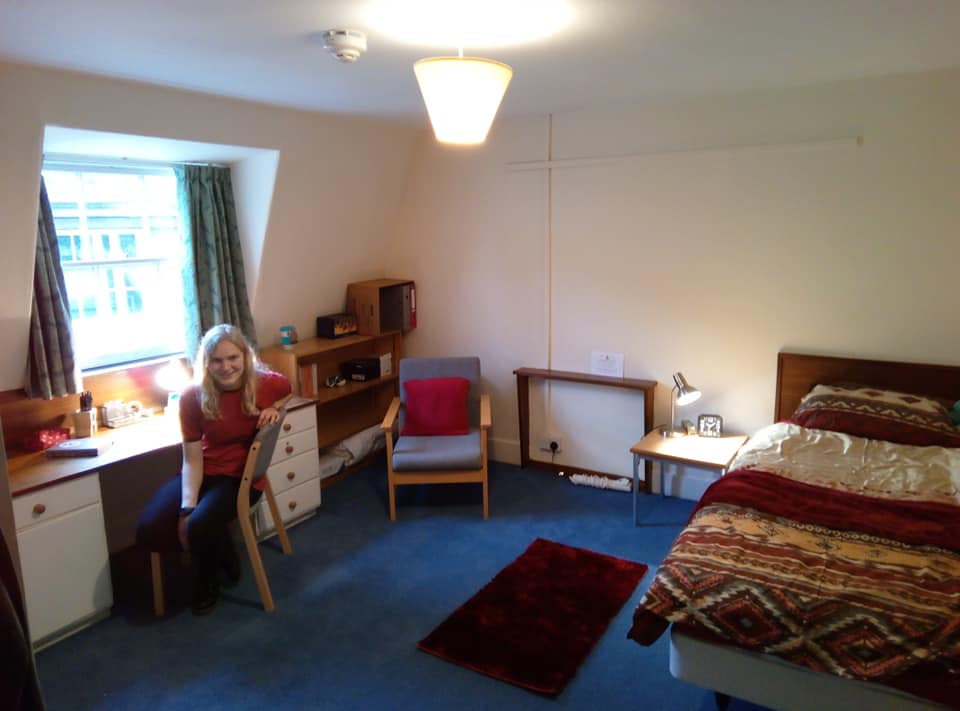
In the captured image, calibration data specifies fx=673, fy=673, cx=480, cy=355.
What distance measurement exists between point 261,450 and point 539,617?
138 cm

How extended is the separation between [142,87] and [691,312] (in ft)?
9.81

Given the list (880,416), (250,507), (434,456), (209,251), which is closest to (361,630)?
(250,507)

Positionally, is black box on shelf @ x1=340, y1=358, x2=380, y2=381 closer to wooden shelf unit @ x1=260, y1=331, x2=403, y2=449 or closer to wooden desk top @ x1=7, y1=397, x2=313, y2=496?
wooden shelf unit @ x1=260, y1=331, x2=403, y2=449

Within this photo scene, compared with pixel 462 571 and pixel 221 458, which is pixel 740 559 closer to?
pixel 462 571

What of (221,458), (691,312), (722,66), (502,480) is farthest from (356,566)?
(722,66)

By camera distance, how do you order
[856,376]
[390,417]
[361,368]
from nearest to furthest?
[856,376]
[390,417]
[361,368]

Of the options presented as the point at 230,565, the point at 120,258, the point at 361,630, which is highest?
the point at 120,258

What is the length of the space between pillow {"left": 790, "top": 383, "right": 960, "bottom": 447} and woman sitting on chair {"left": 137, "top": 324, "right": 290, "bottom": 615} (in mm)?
2551

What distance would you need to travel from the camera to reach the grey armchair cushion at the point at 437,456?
372 centimetres

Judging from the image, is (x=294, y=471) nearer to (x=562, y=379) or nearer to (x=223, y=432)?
(x=223, y=432)

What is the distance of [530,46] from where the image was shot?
2.40 m

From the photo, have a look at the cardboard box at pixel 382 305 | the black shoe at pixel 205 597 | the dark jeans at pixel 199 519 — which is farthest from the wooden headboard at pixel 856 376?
the black shoe at pixel 205 597

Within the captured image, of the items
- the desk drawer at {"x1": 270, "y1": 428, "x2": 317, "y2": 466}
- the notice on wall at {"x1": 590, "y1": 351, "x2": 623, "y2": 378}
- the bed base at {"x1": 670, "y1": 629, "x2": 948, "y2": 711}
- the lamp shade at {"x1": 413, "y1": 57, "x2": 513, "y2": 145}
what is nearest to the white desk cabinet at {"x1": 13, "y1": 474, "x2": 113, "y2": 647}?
the desk drawer at {"x1": 270, "y1": 428, "x2": 317, "y2": 466}

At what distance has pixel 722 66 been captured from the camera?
112 inches
